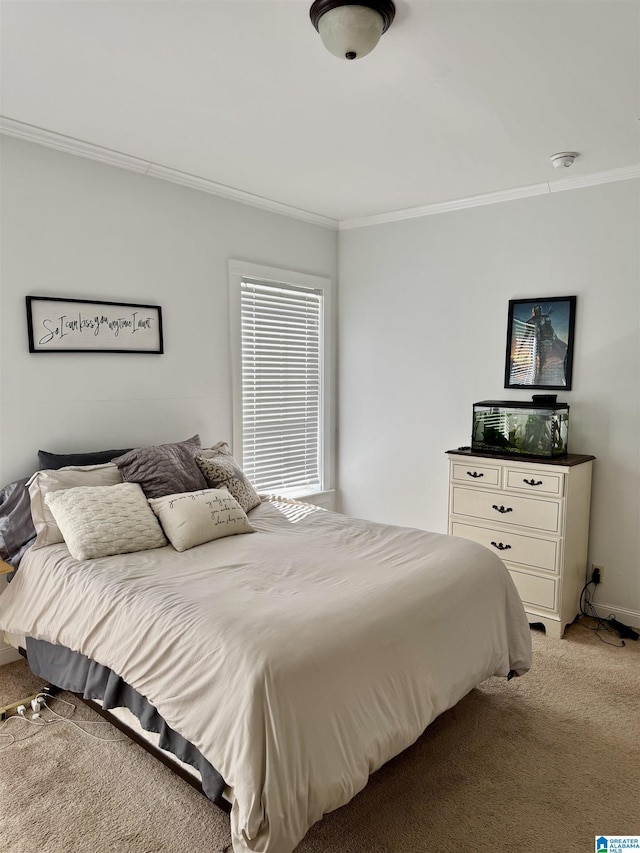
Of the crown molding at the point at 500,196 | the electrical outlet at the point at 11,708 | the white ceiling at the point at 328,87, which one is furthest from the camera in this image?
the crown molding at the point at 500,196

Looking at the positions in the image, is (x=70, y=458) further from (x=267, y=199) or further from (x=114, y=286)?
(x=267, y=199)

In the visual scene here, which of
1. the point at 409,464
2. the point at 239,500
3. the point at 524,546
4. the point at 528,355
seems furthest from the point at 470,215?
the point at 239,500

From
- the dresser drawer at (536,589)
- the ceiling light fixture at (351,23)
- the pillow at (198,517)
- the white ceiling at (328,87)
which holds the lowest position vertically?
the dresser drawer at (536,589)

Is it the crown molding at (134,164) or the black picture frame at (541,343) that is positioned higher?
the crown molding at (134,164)

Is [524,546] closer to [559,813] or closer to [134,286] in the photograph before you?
[559,813]

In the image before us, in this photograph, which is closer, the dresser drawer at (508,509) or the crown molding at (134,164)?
the crown molding at (134,164)

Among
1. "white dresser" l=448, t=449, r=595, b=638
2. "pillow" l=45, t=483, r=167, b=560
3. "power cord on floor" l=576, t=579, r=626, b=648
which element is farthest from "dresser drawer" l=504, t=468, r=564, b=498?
"pillow" l=45, t=483, r=167, b=560

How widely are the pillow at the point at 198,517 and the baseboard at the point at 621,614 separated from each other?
2.24 metres

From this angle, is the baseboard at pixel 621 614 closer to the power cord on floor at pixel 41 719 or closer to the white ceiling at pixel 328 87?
the white ceiling at pixel 328 87

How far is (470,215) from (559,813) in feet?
11.2

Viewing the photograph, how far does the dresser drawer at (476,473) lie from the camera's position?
3535mm

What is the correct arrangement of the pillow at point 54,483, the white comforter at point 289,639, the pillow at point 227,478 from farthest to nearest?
the pillow at point 227,478, the pillow at point 54,483, the white comforter at point 289,639

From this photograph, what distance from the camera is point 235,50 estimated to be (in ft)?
6.98

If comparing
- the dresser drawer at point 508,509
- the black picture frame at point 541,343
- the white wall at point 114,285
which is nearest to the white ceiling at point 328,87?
the white wall at point 114,285
